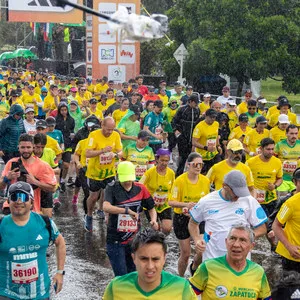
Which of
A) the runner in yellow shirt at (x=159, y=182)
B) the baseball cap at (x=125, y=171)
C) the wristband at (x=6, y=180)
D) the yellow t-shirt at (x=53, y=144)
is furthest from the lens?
the yellow t-shirt at (x=53, y=144)

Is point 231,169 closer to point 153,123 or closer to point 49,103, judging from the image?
point 153,123

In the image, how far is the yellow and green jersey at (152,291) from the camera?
4.37m

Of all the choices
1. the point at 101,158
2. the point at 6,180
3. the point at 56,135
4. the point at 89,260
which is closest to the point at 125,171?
the point at 6,180

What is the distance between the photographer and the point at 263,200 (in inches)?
419

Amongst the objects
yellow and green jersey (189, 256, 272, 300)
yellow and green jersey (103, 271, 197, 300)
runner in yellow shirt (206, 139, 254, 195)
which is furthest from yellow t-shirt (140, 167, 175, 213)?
yellow and green jersey (103, 271, 197, 300)

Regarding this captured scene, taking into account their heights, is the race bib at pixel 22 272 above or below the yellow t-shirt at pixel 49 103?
above

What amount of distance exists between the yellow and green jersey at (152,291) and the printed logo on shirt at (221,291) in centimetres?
70

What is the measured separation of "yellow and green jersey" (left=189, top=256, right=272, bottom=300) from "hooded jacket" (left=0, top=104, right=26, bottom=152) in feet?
25.8

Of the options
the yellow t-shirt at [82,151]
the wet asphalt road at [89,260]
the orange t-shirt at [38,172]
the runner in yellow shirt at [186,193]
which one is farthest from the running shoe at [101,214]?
the orange t-shirt at [38,172]

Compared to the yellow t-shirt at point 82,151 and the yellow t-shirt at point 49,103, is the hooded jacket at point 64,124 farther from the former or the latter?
the yellow t-shirt at point 49,103

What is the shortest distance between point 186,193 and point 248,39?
17657mm

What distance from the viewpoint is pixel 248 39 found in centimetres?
2548

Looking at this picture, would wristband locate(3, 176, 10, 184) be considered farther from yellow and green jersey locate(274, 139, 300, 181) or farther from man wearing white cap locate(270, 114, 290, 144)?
man wearing white cap locate(270, 114, 290, 144)

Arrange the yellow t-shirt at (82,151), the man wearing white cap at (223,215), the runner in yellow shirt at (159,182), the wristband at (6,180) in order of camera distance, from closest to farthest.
A: the man wearing white cap at (223,215) < the wristband at (6,180) < the runner in yellow shirt at (159,182) < the yellow t-shirt at (82,151)
